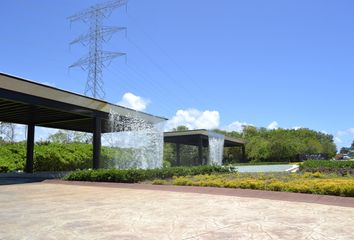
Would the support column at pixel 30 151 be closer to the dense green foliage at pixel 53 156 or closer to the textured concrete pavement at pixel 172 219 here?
the dense green foliage at pixel 53 156

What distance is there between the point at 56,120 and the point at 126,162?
524 cm

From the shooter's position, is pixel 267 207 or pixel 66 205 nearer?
pixel 267 207

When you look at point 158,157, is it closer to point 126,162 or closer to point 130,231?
point 126,162

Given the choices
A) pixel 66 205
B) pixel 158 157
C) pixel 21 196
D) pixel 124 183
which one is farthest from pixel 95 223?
pixel 158 157

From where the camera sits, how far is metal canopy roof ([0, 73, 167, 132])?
16047 millimetres

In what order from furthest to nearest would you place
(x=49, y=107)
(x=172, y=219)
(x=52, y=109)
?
(x=52, y=109) → (x=49, y=107) → (x=172, y=219)

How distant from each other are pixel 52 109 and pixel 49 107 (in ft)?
6.17

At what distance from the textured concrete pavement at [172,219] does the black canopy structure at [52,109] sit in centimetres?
621

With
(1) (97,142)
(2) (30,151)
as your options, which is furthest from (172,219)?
(2) (30,151)

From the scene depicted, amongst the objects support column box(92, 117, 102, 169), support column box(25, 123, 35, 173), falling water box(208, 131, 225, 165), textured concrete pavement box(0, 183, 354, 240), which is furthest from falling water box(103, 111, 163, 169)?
textured concrete pavement box(0, 183, 354, 240)

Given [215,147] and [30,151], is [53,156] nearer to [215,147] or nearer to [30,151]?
[30,151]

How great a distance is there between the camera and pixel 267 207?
9391mm

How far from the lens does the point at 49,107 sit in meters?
18.1

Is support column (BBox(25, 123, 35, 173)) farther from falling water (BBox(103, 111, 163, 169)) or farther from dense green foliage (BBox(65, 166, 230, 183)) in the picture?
dense green foliage (BBox(65, 166, 230, 183))
